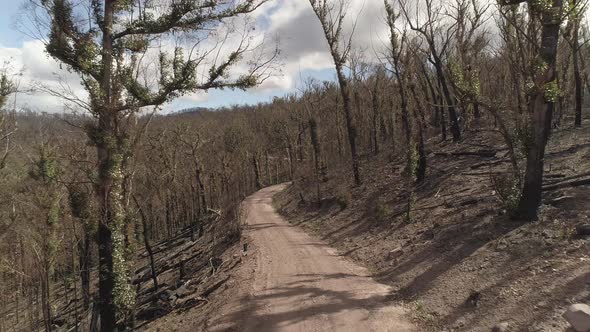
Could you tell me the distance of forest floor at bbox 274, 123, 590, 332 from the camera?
289 inches

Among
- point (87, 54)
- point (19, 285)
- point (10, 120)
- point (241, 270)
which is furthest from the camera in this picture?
point (19, 285)

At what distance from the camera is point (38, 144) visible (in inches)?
878

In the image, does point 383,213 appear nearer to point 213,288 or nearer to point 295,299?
point 213,288

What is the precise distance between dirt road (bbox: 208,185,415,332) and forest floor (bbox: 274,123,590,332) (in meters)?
0.62

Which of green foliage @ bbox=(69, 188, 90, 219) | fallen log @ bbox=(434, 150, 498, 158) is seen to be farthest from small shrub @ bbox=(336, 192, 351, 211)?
green foliage @ bbox=(69, 188, 90, 219)

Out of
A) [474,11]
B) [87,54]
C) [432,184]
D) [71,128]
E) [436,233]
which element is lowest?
[436,233]

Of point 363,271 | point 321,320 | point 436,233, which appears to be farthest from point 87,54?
point 436,233

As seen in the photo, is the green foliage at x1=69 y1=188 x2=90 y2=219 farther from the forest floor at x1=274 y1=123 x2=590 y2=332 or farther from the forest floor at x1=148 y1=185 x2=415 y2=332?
the forest floor at x1=274 y1=123 x2=590 y2=332

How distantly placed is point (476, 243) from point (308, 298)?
445 cm

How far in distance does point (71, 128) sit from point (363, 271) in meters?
9.85

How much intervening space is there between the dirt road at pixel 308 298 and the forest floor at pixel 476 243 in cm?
62

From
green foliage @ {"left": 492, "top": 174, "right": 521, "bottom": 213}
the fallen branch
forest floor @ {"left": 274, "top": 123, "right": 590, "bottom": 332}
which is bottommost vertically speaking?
the fallen branch

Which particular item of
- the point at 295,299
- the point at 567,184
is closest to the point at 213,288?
the point at 295,299

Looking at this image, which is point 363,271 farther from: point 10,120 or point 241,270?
point 10,120
